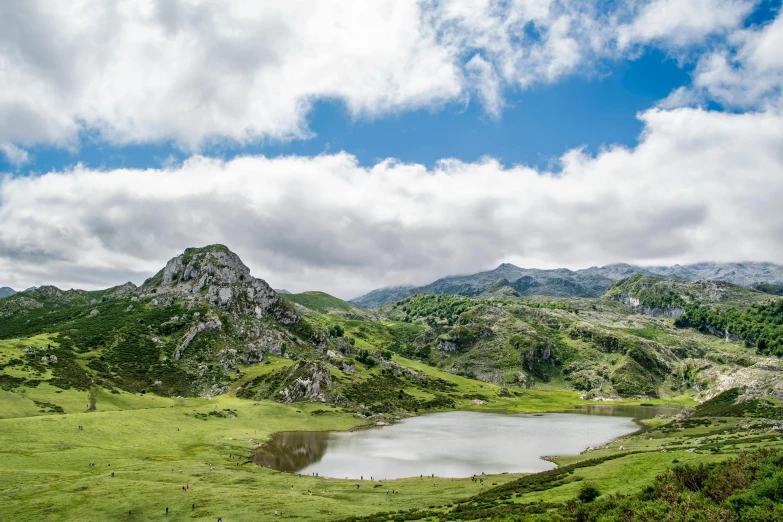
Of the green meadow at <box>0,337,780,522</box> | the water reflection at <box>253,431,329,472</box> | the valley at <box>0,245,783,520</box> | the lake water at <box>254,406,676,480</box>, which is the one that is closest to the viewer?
the valley at <box>0,245,783,520</box>

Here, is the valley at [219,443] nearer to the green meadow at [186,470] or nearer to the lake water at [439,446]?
the green meadow at [186,470]

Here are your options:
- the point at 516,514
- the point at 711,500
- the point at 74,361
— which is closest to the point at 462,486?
the point at 516,514

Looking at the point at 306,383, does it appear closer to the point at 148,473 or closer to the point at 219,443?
the point at 219,443

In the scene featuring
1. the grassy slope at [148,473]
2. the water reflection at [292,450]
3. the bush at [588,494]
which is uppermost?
the bush at [588,494]

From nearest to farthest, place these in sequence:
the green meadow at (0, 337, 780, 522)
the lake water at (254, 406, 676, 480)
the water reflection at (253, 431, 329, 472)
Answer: the green meadow at (0, 337, 780, 522)
the lake water at (254, 406, 676, 480)
the water reflection at (253, 431, 329, 472)

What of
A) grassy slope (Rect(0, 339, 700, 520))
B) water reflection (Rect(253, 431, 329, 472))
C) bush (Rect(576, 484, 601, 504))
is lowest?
water reflection (Rect(253, 431, 329, 472))

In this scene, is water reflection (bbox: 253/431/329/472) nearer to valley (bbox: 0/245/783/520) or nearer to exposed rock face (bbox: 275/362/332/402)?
valley (bbox: 0/245/783/520)

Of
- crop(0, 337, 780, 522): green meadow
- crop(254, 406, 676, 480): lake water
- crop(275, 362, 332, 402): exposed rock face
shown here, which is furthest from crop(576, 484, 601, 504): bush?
crop(275, 362, 332, 402): exposed rock face

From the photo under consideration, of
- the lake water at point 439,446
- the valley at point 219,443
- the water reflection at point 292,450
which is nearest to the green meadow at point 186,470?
the valley at point 219,443

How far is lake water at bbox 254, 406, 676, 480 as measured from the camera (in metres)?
90.4

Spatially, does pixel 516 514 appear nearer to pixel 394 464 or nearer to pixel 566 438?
pixel 394 464

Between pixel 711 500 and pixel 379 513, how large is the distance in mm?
36414

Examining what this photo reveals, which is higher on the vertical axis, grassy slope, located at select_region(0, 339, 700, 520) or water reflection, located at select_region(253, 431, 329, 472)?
grassy slope, located at select_region(0, 339, 700, 520)

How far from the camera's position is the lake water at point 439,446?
9038 centimetres
